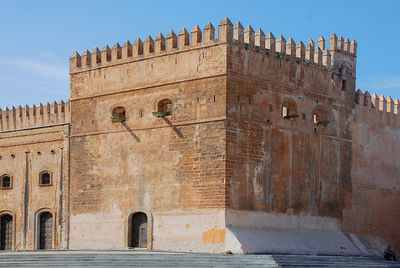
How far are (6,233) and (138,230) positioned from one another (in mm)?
5732

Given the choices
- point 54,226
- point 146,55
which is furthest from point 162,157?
point 54,226

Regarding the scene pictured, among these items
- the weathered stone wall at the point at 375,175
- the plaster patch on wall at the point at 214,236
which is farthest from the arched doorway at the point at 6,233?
the weathered stone wall at the point at 375,175

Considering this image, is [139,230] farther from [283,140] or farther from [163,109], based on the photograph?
[283,140]

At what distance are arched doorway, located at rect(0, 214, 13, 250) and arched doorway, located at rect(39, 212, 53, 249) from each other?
1.23 m

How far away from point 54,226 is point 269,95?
25.3 ft

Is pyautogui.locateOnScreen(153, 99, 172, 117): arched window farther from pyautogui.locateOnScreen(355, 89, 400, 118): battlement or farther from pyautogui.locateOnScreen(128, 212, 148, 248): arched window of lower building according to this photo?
pyautogui.locateOnScreen(355, 89, 400, 118): battlement

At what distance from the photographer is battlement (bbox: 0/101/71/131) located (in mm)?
25250

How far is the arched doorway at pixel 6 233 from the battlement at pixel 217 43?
17.7 ft

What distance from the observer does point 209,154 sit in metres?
21.2

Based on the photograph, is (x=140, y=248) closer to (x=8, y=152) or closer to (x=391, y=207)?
(x=8, y=152)

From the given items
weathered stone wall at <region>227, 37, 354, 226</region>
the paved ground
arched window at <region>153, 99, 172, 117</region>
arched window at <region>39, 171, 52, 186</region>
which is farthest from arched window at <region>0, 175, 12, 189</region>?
weathered stone wall at <region>227, 37, 354, 226</region>

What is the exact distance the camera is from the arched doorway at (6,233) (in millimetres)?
25984

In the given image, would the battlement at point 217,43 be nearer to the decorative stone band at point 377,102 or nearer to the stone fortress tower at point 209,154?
the stone fortress tower at point 209,154

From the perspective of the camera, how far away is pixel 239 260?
19.2 metres
